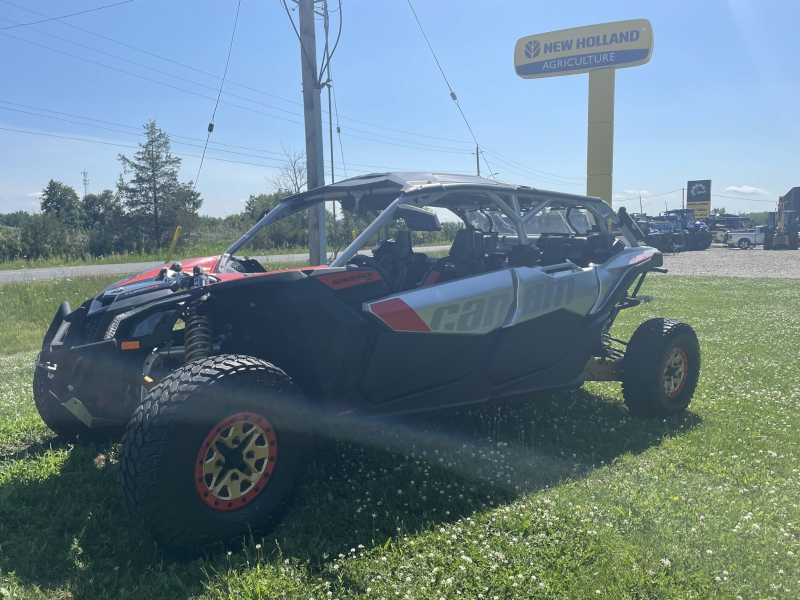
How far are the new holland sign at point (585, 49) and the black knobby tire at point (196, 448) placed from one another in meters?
20.6

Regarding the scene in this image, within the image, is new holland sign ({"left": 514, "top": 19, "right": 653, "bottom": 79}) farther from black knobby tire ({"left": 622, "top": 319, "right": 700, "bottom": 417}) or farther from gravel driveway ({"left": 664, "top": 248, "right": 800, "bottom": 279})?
black knobby tire ({"left": 622, "top": 319, "right": 700, "bottom": 417})

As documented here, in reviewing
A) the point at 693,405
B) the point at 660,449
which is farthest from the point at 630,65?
the point at 660,449

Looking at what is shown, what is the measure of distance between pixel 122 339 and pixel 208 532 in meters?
1.17

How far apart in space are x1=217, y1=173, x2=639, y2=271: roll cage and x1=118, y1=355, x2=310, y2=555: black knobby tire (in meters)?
1.00

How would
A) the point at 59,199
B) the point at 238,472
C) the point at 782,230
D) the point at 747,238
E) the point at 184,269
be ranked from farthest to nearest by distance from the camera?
1. the point at 59,199
2. the point at 747,238
3. the point at 782,230
4. the point at 184,269
5. the point at 238,472

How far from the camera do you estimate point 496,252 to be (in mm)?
5051

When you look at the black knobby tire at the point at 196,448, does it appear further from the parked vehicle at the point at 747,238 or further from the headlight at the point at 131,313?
the parked vehicle at the point at 747,238

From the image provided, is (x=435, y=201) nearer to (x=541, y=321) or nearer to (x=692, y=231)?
(x=541, y=321)

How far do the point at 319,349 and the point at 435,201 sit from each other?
1.56 m

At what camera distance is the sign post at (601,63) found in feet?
66.2

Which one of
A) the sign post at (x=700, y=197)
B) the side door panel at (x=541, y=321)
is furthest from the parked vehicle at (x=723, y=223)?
the side door panel at (x=541, y=321)


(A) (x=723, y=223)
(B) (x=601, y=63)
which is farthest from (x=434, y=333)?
(A) (x=723, y=223)

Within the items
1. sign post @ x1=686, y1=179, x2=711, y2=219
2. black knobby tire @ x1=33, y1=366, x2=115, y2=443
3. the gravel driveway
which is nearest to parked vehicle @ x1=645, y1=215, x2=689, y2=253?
the gravel driveway

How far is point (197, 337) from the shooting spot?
11.1 feet
